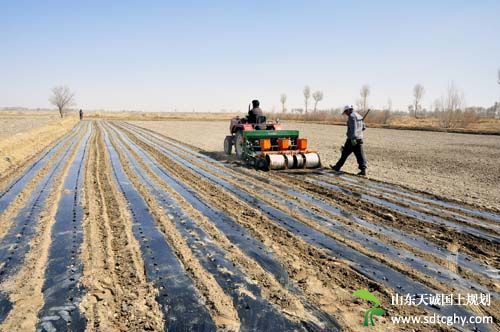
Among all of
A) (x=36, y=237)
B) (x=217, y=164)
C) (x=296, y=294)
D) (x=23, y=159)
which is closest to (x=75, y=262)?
(x=36, y=237)

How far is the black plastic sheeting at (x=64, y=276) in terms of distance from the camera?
103 inches

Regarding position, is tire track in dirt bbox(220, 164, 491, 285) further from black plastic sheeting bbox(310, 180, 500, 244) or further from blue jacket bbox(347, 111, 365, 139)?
blue jacket bbox(347, 111, 365, 139)

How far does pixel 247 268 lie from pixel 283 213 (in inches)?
79.4

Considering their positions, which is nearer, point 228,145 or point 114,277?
point 114,277

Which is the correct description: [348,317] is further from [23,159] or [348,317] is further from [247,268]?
[23,159]

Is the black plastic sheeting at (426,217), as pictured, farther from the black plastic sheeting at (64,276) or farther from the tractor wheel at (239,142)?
the black plastic sheeting at (64,276)

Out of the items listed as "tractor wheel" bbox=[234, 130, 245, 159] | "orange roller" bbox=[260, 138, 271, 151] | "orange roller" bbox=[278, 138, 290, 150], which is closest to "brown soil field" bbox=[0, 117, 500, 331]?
"orange roller" bbox=[260, 138, 271, 151]

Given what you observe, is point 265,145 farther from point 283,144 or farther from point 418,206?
point 418,206

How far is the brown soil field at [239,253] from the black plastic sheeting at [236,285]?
14mm

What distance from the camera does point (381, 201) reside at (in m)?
6.23

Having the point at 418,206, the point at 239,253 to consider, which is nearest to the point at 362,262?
the point at 239,253

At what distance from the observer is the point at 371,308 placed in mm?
2859

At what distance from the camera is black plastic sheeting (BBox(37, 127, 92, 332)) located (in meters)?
2.60

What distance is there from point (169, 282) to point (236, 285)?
62cm
